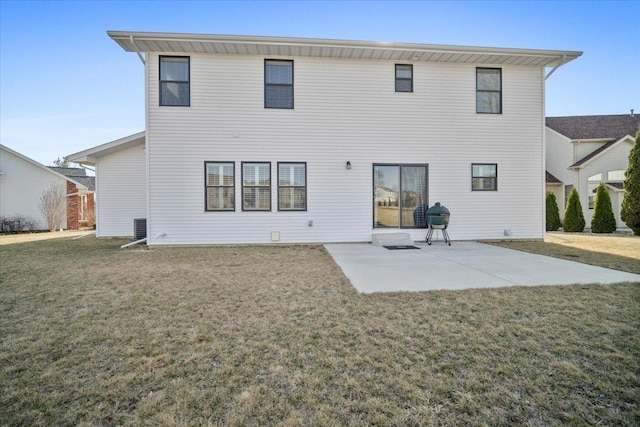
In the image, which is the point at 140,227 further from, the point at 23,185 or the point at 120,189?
the point at 23,185

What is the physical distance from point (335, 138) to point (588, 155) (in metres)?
16.7

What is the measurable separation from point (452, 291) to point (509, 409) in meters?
2.44

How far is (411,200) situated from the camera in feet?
30.2

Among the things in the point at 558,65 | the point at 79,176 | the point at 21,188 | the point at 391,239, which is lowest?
the point at 391,239

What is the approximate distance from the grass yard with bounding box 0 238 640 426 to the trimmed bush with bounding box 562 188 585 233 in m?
12.2

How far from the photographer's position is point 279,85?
344 inches

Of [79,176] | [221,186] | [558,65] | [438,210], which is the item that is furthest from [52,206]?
[558,65]

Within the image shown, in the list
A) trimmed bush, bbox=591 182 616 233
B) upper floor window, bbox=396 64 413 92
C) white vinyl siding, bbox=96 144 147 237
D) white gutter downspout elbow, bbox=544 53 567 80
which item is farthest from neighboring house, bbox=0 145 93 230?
trimmed bush, bbox=591 182 616 233

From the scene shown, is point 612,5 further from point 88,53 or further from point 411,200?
point 88,53

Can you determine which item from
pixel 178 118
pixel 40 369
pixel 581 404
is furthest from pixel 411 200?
pixel 40 369

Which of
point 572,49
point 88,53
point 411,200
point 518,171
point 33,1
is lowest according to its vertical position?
point 411,200

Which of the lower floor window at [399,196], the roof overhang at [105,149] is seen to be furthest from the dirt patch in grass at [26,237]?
the lower floor window at [399,196]

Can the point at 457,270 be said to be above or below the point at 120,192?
below

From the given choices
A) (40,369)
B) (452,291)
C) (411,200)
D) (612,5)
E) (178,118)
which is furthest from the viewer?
(612,5)
